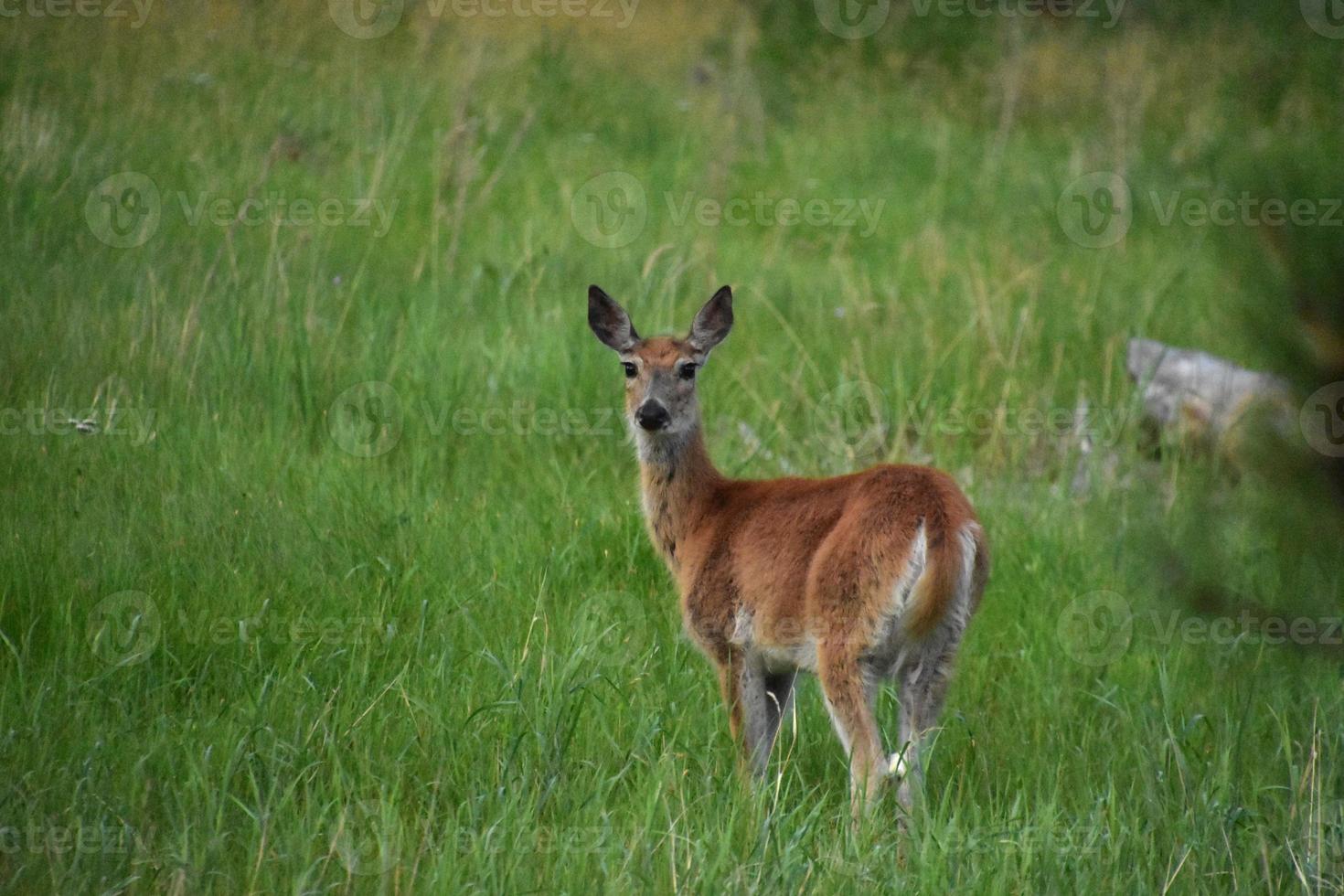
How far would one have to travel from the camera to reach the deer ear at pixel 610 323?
5.43m

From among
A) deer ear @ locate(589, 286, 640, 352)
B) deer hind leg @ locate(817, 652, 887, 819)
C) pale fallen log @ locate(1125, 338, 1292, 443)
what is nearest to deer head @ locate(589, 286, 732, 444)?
deer ear @ locate(589, 286, 640, 352)

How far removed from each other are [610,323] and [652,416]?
0.63m

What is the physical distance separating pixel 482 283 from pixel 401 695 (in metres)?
3.49

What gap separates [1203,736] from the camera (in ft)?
15.1

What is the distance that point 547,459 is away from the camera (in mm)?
6113

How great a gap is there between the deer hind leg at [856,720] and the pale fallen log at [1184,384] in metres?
2.95

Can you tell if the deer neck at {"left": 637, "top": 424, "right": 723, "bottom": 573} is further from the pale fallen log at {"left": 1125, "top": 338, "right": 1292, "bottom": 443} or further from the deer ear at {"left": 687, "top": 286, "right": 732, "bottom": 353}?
the pale fallen log at {"left": 1125, "top": 338, "right": 1292, "bottom": 443}

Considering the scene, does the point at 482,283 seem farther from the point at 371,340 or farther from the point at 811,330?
the point at 811,330

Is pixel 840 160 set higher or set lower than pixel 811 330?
higher

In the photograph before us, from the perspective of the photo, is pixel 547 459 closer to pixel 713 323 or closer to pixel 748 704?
pixel 713 323

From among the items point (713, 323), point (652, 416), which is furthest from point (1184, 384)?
point (652, 416)

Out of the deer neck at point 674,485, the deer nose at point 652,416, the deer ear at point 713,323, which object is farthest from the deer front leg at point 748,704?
the deer ear at point 713,323

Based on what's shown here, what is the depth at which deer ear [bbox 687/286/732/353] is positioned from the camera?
5.40 m

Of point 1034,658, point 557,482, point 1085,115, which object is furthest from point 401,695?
point 1085,115
